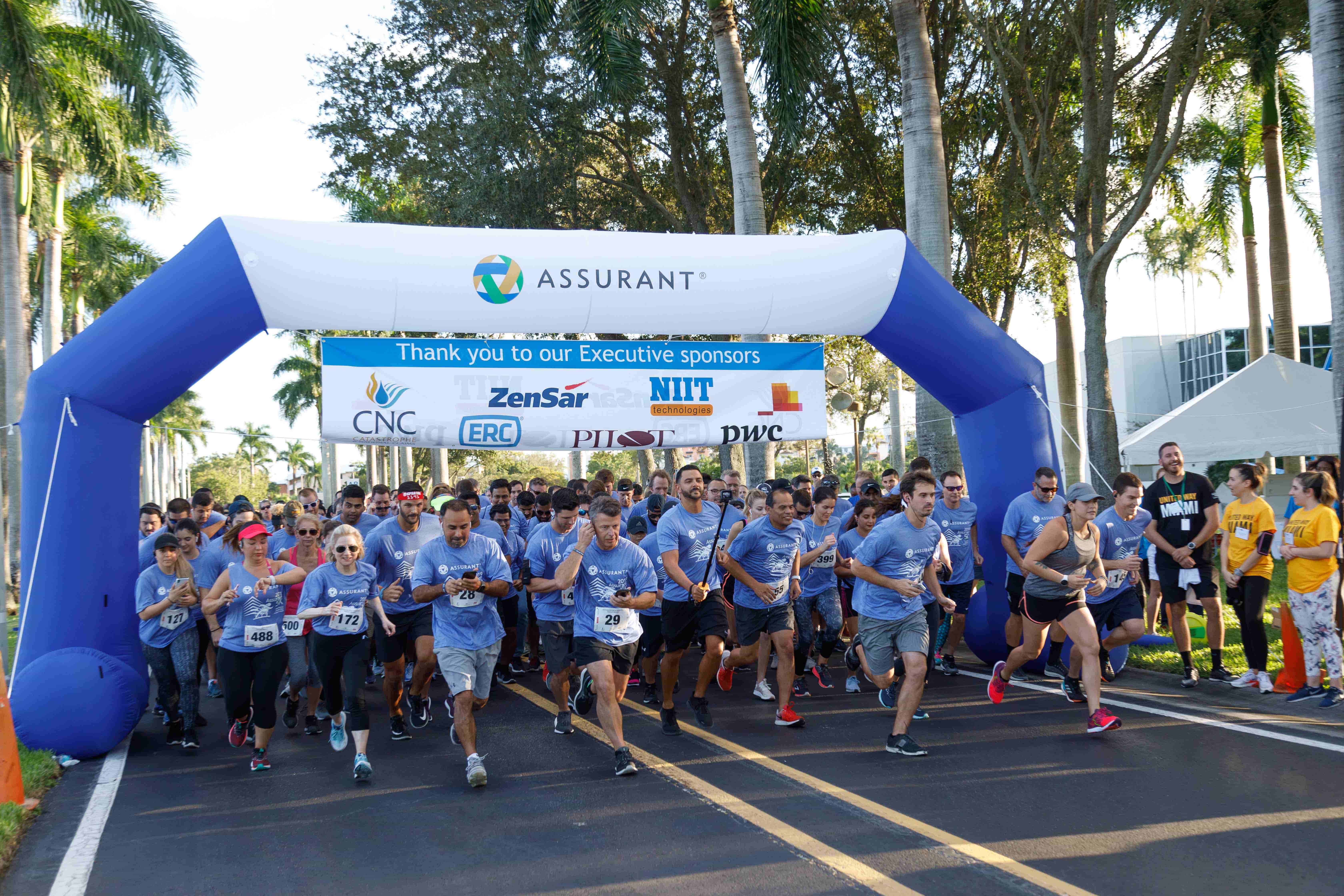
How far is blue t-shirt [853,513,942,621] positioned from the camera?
7258 millimetres

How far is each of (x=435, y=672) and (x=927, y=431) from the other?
678 centimetres

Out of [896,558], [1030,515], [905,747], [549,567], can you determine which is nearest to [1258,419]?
[1030,515]

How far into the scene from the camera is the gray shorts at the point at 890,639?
281 inches

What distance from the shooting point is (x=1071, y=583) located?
24.3ft

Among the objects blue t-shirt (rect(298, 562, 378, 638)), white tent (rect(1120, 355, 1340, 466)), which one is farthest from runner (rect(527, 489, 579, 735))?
white tent (rect(1120, 355, 1340, 466))

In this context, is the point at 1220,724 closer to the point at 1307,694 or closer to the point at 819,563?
the point at 1307,694

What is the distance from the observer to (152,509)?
32.7ft

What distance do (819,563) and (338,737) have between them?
14.3 ft

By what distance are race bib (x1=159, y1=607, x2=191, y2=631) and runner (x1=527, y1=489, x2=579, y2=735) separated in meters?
2.70

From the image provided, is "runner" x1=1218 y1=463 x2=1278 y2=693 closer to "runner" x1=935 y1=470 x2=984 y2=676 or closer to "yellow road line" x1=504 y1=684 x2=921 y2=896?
"runner" x1=935 y1=470 x2=984 y2=676

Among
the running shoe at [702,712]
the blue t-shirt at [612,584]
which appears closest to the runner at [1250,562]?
the running shoe at [702,712]

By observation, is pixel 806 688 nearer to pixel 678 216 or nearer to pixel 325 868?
pixel 325 868

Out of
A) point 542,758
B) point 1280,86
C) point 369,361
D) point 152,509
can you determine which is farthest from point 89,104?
point 1280,86

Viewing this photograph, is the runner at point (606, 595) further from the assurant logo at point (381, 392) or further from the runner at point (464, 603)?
the assurant logo at point (381, 392)
